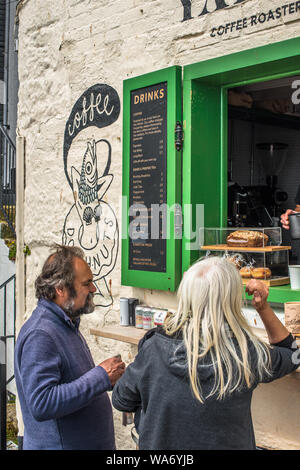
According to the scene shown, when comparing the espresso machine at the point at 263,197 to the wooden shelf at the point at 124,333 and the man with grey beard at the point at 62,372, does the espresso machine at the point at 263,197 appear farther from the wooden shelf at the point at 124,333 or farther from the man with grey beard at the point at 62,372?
the man with grey beard at the point at 62,372

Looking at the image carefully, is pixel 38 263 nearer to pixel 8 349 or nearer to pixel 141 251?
pixel 141 251

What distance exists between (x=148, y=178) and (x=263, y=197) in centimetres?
282

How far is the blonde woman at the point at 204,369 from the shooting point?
6.75 ft

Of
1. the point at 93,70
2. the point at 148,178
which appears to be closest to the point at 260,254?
the point at 148,178

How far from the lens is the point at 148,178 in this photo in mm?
4051

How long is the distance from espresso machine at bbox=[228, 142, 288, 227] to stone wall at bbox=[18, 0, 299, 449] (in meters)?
1.14

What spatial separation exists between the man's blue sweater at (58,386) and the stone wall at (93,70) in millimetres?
1510

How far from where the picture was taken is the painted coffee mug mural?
461cm

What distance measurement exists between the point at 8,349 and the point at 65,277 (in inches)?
191

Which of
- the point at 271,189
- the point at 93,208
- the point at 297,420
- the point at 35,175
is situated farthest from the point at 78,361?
the point at 271,189

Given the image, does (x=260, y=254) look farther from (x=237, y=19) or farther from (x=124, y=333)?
(x=237, y=19)

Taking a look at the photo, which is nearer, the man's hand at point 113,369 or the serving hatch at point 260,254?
the man's hand at point 113,369

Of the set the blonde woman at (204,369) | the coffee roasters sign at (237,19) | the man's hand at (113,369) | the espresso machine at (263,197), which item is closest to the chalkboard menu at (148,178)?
the coffee roasters sign at (237,19)

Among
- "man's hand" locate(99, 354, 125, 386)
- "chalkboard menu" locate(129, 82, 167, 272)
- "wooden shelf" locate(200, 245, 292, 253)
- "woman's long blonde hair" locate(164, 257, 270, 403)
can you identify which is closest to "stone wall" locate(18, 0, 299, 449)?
"chalkboard menu" locate(129, 82, 167, 272)
